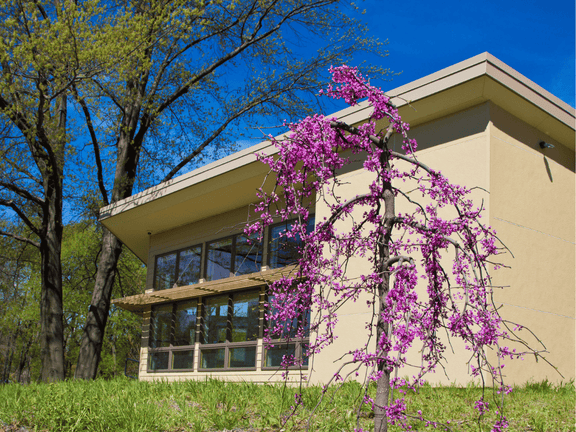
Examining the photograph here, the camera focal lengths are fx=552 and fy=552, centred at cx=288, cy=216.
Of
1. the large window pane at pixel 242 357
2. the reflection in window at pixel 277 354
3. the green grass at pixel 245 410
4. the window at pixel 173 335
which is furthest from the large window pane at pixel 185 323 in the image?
the green grass at pixel 245 410

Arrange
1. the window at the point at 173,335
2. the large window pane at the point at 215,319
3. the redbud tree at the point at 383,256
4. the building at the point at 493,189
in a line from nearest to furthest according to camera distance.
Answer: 1. the redbud tree at the point at 383,256
2. the building at the point at 493,189
3. the large window pane at the point at 215,319
4. the window at the point at 173,335

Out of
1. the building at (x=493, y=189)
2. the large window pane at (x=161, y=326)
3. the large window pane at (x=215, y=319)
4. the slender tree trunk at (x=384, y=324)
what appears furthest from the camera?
the large window pane at (x=161, y=326)

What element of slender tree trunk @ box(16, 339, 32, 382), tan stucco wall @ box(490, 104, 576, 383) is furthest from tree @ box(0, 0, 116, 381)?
slender tree trunk @ box(16, 339, 32, 382)

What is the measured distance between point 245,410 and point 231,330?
8.39m

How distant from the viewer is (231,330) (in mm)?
14531

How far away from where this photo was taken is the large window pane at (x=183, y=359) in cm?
1564

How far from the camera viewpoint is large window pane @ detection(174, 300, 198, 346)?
16.0 m

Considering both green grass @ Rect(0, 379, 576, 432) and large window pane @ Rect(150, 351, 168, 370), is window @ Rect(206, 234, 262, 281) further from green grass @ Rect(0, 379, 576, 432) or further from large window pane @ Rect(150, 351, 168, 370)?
green grass @ Rect(0, 379, 576, 432)

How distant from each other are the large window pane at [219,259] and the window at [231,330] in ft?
2.34

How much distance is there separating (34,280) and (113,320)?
5.55 meters

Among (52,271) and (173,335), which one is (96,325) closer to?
(52,271)

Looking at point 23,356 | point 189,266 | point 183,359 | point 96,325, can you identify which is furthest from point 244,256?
point 23,356

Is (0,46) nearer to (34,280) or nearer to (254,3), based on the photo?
(254,3)

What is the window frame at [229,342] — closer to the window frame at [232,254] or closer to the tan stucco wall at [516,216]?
the window frame at [232,254]
